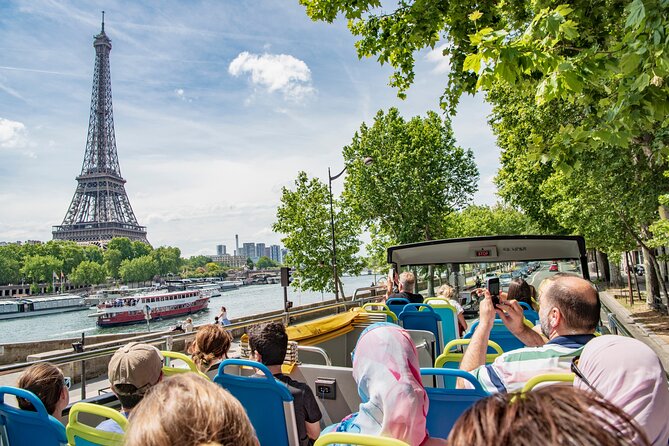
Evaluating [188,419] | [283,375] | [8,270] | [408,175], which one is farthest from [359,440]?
[8,270]

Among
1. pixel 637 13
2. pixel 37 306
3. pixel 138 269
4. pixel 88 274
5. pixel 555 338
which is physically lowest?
pixel 37 306

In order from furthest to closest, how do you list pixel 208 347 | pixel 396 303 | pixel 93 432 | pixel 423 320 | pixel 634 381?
1. pixel 396 303
2. pixel 423 320
3. pixel 208 347
4. pixel 93 432
5. pixel 634 381

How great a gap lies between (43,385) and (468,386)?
9.59 ft

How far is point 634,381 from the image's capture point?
71.4 inches

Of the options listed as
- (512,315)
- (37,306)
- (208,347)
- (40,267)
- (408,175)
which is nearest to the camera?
(512,315)

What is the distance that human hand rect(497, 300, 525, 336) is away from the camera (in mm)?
3807

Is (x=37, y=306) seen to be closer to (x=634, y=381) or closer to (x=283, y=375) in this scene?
(x=283, y=375)

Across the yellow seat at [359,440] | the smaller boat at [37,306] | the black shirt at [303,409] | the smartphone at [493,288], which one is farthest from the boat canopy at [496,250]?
the smaller boat at [37,306]

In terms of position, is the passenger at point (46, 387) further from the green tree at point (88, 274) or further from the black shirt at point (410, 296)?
the green tree at point (88, 274)

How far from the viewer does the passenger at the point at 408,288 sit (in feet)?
25.9

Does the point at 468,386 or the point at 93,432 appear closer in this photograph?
the point at 93,432

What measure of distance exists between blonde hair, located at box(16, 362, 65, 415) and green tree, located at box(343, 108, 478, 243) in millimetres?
35114

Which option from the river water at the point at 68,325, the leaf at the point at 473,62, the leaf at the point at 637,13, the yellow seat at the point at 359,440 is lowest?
the river water at the point at 68,325

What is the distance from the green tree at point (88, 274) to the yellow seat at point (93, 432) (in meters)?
138
